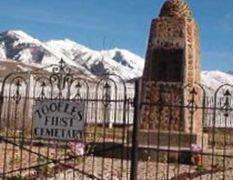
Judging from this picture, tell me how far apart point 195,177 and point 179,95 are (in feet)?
13.3

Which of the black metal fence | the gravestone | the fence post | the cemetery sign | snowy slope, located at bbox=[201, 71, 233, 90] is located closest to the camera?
the fence post

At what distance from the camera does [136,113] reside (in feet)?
28.3

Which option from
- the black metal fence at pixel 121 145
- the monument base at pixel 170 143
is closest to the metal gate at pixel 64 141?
the black metal fence at pixel 121 145

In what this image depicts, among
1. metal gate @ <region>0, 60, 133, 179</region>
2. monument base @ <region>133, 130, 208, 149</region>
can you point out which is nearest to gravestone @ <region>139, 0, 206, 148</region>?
monument base @ <region>133, 130, 208, 149</region>

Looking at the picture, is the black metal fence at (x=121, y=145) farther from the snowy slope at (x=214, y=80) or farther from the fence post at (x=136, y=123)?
the snowy slope at (x=214, y=80)

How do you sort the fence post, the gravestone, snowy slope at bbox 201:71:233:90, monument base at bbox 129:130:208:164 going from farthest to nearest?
1. snowy slope at bbox 201:71:233:90
2. the gravestone
3. monument base at bbox 129:130:208:164
4. the fence post

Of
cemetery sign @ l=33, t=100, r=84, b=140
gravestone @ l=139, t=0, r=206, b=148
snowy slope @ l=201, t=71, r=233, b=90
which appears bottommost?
cemetery sign @ l=33, t=100, r=84, b=140

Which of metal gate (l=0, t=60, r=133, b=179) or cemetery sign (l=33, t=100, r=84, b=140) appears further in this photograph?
metal gate (l=0, t=60, r=133, b=179)

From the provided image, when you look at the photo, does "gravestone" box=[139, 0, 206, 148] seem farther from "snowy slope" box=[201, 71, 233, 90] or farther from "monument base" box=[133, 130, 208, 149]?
"snowy slope" box=[201, 71, 233, 90]

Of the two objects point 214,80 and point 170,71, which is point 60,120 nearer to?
point 170,71

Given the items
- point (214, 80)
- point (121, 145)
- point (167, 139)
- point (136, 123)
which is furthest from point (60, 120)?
point (214, 80)

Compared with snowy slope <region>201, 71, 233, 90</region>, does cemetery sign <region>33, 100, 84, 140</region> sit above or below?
below

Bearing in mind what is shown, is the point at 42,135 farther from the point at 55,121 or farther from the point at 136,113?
the point at 136,113

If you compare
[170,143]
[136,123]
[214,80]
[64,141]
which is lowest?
[170,143]
